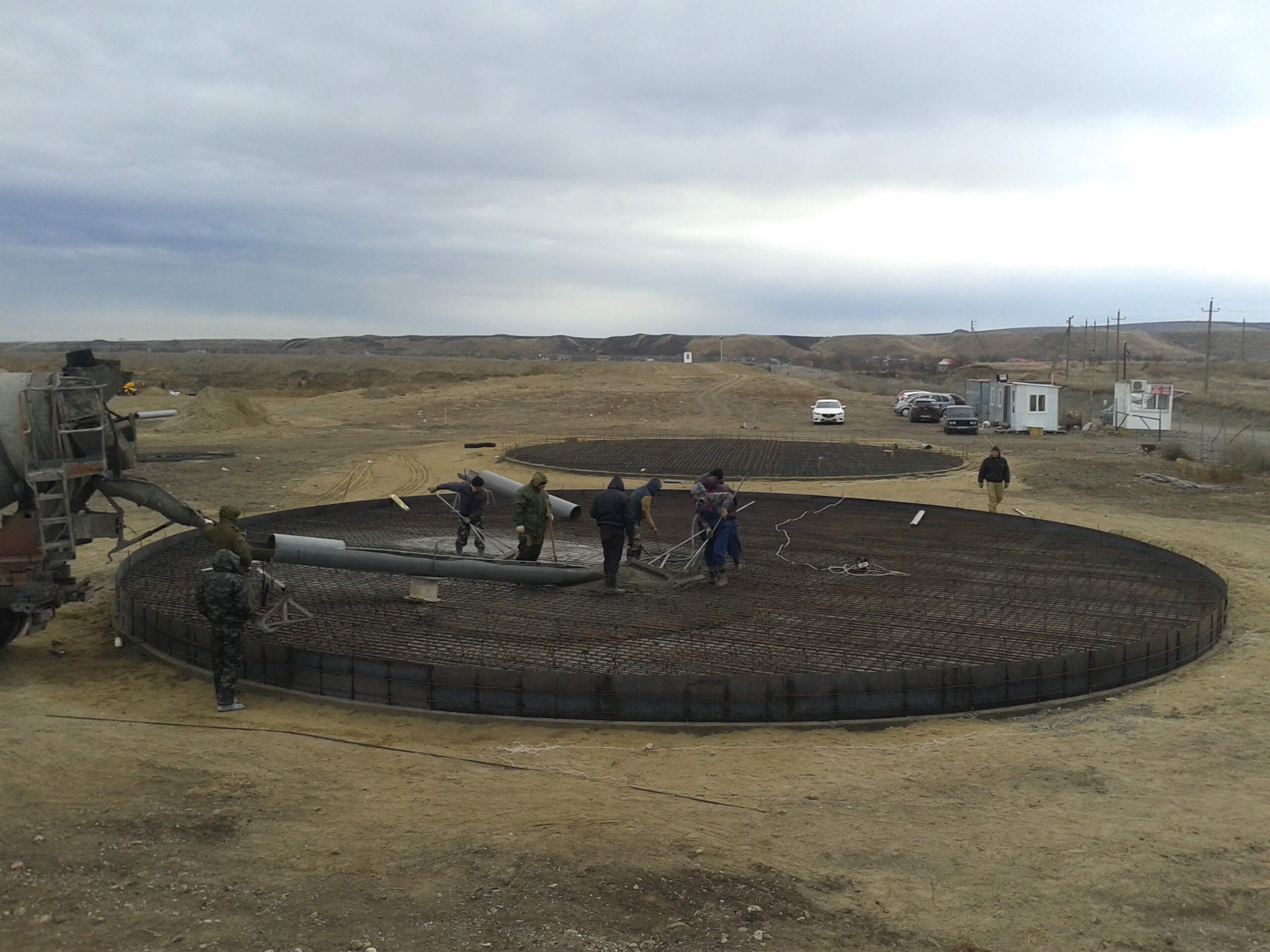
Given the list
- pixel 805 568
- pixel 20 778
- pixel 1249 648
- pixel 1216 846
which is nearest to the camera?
pixel 1216 846

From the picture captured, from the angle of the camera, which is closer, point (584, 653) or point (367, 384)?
point (584, 653)

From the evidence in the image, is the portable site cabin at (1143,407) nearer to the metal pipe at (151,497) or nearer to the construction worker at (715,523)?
the construction worker at (715,523)

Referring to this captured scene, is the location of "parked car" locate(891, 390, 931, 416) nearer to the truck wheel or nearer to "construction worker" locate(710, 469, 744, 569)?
"construction worker" locate(710, 469, 744, 569)

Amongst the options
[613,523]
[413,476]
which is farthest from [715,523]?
[413,476]

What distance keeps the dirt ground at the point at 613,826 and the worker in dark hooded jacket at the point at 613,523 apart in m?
3.60

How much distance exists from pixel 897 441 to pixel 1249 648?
78.1 feet

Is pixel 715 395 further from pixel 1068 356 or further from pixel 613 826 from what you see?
pixel 613 826

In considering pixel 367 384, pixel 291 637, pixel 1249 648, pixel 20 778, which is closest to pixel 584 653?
pixel 291 637

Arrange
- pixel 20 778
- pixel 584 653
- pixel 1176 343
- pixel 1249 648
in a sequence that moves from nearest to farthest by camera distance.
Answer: pixel 20 778, pixel 584 653, pixel 1249 648, pixel 1176 343

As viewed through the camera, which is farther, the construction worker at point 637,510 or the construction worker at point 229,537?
the construction worker at point 637,510

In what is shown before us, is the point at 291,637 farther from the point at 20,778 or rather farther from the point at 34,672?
the point at 20,778

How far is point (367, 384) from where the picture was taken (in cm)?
7575

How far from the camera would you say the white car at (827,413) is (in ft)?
135

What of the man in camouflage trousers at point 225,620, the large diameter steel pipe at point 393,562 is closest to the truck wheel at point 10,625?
the large diameter steel pipe at point 393,562
